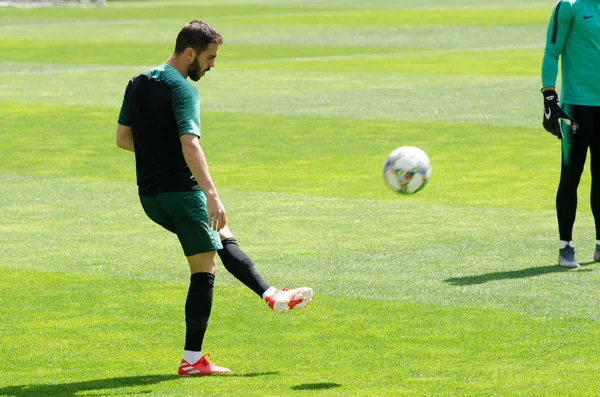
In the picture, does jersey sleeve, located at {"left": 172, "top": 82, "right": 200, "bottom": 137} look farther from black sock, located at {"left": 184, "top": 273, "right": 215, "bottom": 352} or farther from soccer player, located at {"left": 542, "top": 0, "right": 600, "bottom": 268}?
soccer player, located at {"left": 542, "top": 0, "right": 600, "bottom": 268}

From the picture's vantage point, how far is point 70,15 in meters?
53.3

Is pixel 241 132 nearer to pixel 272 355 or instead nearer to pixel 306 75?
pixel 306 75

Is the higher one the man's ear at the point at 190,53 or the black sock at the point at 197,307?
the man's ear at the point at 190,53

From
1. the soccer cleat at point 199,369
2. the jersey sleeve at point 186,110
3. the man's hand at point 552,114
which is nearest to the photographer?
the jersey sleeve at point 186,110

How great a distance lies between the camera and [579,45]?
10688 millimetres

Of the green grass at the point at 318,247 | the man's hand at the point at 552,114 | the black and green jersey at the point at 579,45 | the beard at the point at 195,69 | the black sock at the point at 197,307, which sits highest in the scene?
the beard at the point at 195,69

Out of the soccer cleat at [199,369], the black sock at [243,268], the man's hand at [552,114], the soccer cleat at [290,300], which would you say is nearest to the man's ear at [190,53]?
the black sock at [243,268]

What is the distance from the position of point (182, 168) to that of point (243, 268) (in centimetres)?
73

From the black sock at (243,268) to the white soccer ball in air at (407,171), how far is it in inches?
102

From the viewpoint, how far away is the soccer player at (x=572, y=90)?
10594 mm

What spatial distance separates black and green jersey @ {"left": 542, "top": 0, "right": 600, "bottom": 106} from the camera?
417 inches

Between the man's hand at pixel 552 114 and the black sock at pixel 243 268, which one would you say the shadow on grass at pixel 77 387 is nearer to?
the black sock at pixel 243 268

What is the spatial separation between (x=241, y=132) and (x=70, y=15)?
117ft

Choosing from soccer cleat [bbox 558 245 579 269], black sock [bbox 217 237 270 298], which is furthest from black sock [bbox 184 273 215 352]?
soccer cleat [bbox 558 245 579 269]
